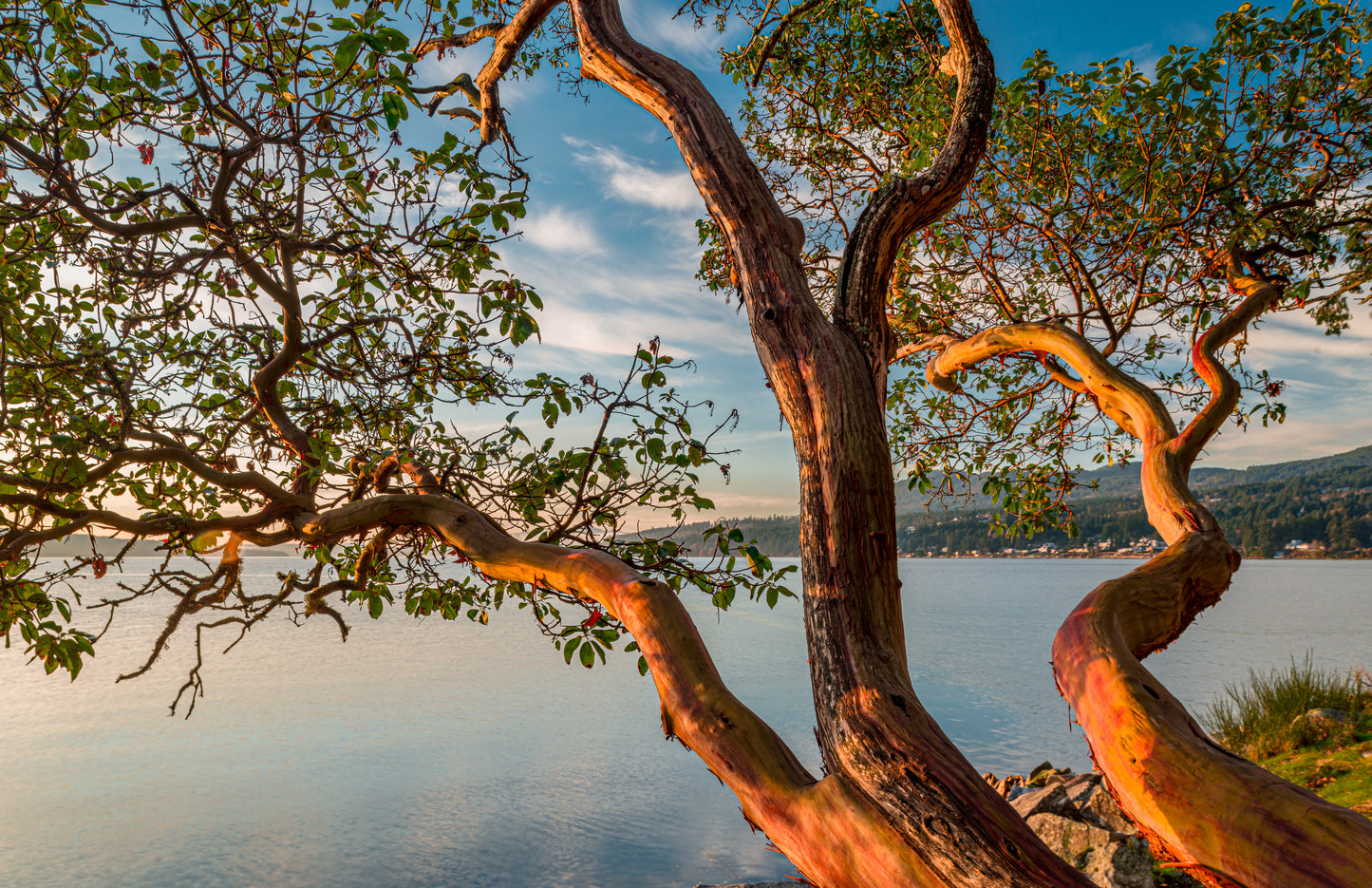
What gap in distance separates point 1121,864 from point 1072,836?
705mm

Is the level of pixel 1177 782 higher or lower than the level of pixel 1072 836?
higher

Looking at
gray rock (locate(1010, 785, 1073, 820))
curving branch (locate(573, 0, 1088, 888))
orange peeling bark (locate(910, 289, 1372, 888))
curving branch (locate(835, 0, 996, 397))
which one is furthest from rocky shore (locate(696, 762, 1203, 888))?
curving branch (locate(835, 0, 996, 397))

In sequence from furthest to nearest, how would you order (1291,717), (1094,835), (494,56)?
(1291,717), (1094,835), (494,56)

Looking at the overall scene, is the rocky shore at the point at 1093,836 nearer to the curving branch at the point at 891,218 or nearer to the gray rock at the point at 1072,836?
the gray rock at the point at 1072,836

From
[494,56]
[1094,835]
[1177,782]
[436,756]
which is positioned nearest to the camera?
[1177,782]

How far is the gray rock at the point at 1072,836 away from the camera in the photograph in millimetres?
5379

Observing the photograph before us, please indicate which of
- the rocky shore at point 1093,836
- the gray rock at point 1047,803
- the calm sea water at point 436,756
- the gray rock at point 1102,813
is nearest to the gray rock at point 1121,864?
the rocky shore at point 1093,836

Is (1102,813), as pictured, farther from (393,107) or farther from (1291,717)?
(393,107)

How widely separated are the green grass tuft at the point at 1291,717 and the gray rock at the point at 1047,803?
3106 mm

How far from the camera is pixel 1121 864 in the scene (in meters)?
4.98

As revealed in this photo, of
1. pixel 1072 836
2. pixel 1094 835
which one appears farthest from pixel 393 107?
pixel 1072 836

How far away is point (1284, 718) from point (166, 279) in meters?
12.6

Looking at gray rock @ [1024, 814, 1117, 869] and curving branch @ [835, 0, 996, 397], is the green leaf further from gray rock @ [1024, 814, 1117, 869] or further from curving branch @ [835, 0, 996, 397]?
gray rock @ [1024, 814, 1117, 869]

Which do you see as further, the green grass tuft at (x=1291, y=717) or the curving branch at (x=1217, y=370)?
the green grass tuft at (x=1291, y=717)
